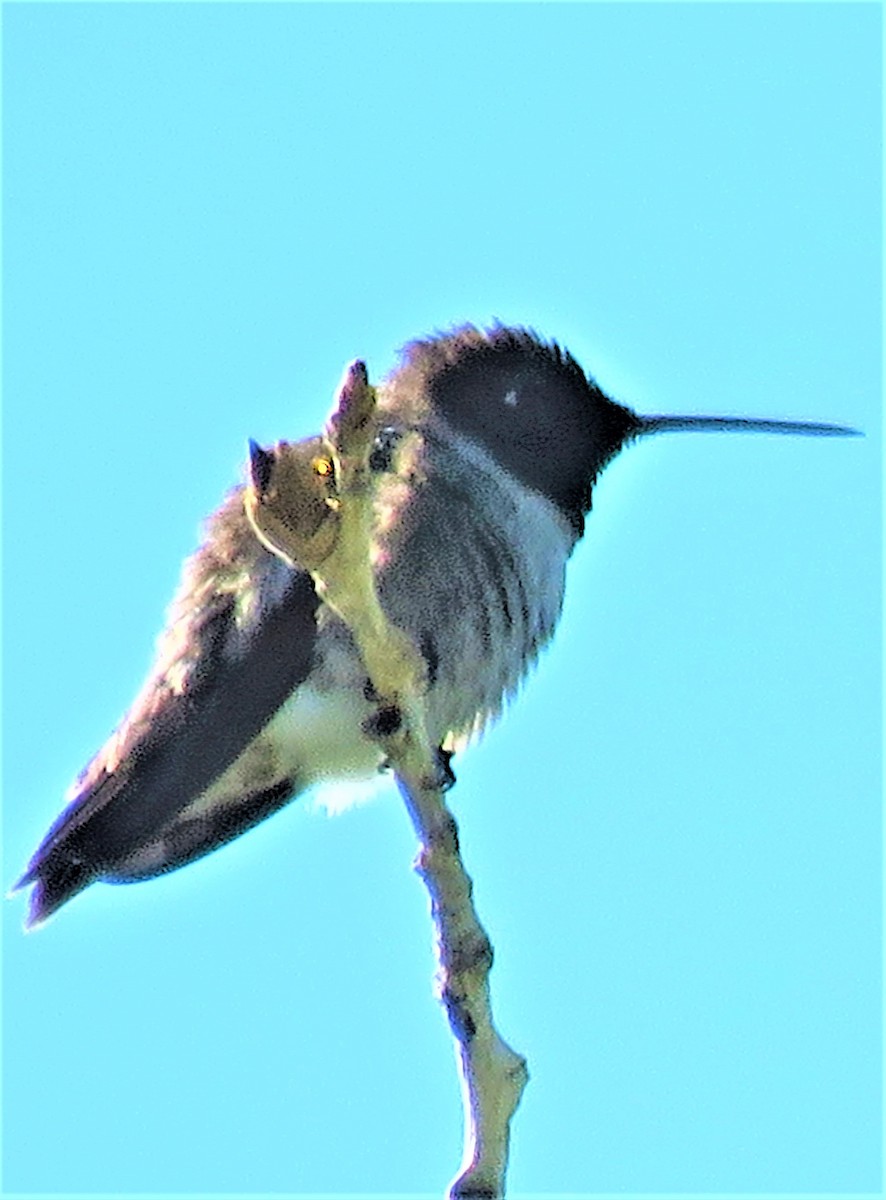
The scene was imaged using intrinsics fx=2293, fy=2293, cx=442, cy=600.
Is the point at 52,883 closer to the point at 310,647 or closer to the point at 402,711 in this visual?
the point at 310,647

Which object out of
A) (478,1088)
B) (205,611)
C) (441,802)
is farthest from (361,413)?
(205,611)

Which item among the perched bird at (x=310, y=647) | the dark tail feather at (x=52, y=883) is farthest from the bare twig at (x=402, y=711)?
the dark tail feather at (x=52, y=883)

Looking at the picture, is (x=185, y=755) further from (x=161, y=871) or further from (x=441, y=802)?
(x=441, y=802)

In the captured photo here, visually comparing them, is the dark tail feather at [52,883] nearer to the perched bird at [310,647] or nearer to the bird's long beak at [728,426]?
the perched bird at [310,647]

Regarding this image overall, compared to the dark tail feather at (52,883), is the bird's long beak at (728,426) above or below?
above

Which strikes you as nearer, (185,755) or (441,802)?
(441,802)

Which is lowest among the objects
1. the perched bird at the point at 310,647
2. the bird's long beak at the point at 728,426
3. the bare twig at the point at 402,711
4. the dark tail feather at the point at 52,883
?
the bare twig at the point at 402,711

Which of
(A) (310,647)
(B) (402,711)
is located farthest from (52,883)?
(B) (402,711)
